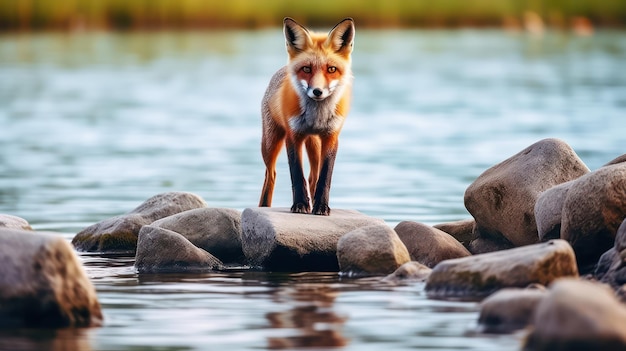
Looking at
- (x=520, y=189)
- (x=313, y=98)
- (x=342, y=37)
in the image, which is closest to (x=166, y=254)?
(x=313, y=98)

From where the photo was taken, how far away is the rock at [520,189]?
12297mm

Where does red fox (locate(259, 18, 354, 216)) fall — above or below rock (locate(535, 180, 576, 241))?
above

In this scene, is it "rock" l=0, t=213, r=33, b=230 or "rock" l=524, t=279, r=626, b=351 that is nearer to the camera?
"rock" l=524, t=279, r=626, b=351

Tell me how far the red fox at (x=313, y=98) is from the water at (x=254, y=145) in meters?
1.15

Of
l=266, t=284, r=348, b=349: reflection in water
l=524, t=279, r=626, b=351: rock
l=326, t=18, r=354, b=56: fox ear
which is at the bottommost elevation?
l=266, t=284, r=348, b=349: reflection in water

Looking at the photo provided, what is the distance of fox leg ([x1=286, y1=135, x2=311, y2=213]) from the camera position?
12523 mm

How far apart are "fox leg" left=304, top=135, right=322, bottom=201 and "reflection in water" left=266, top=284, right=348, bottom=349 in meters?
2.48

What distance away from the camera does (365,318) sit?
376 inches

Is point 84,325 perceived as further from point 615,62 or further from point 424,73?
point 615,62

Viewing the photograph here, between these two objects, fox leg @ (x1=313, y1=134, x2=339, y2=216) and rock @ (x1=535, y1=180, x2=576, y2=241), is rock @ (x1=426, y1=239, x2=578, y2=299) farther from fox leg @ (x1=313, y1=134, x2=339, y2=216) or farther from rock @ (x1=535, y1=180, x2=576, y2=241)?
fox leg @ (x1=313, y1=134, x2=339, y2=216)

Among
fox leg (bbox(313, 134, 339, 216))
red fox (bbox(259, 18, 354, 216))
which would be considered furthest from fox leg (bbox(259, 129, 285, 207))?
fox leg (bbox(313, 134, 339, 216))

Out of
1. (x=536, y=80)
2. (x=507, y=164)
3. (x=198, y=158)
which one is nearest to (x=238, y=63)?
Answer: (x=536, y=80)

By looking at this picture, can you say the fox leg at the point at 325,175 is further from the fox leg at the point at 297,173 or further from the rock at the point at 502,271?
the rock at the point at 502,271

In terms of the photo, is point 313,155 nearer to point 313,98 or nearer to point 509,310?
point 313,98
